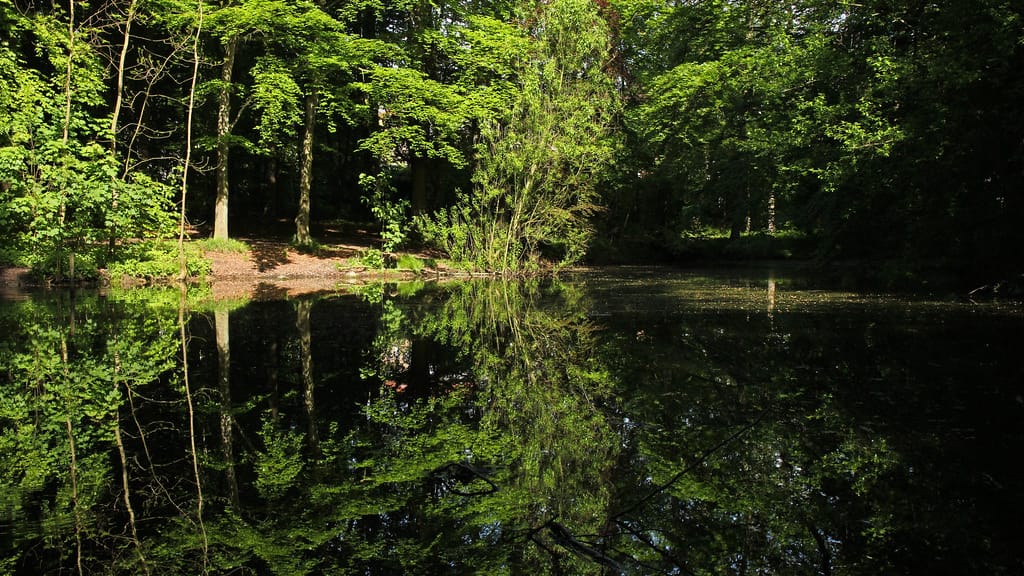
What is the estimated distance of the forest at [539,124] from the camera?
13.5 meters

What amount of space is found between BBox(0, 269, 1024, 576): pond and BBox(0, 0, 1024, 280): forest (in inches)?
269

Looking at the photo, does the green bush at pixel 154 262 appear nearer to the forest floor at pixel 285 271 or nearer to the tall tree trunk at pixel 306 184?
the forest floor at pixel 285 271

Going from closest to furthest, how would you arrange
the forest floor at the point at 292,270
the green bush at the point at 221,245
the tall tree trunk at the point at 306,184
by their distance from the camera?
the forest floor at the point at 292,270, the green bush at the point at 221,245, the tall tree trunk at the point at 306,184

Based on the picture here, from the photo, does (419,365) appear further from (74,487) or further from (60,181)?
(60,181)

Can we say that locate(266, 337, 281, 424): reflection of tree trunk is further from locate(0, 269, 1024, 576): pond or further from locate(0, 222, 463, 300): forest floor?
locate(0, 222, 463, 300): forest floor

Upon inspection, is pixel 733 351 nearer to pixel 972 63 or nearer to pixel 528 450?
pixel 528 450

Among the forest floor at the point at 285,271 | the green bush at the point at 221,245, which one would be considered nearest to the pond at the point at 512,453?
the forest floor at the point at 285,271

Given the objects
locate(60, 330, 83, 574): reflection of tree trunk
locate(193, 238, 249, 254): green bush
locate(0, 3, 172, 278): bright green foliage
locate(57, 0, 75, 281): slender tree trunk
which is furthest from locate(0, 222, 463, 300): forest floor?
locate(60, 330, 83, 574): reflection of tree trunk

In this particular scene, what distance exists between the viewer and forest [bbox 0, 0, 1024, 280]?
13.5m

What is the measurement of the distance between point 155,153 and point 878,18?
26789 millimetres

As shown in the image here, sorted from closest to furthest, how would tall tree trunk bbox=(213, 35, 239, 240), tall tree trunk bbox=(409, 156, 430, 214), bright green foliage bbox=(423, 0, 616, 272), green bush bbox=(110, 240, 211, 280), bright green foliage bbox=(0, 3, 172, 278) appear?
bright green foliage bbox=(0, 3, 172, 278) < green bush bbox=(110, 240, 211, 280) < bright green foliage bbox=(423, 0, 616, 272) < tall tree trunk bbox=(213, 35, 239, 240) < tall tree trunk bbox=(409, 156, 430, 214)

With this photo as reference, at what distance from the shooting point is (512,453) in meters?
3.88

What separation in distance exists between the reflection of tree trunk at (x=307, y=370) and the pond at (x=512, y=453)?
0.13 feet

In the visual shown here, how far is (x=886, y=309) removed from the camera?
36.5 ft
